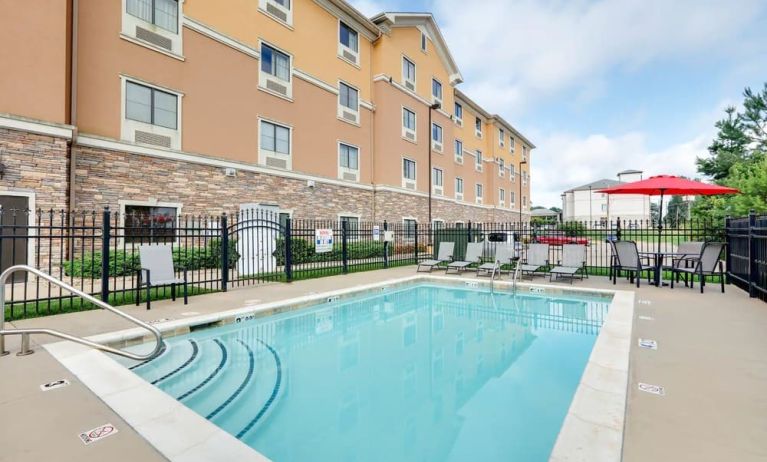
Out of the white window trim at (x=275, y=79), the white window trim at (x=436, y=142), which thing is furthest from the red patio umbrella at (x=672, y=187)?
the white window trim at (x=436, y=142)

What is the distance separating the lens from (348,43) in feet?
61.1

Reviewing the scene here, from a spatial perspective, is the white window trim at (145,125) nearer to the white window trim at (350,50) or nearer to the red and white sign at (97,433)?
the white window trim at (350,50)

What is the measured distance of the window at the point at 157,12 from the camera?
11.0 metres

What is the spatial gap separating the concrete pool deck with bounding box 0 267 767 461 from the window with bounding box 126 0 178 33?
33.5 ft

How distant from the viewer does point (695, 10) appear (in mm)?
9953

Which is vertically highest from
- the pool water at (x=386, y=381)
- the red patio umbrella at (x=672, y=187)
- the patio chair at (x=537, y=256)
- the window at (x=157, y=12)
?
the window at (x=157, y=12)

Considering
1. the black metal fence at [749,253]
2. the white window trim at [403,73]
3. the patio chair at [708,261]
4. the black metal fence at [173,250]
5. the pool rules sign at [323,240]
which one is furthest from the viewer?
the white window trim at [403,73]

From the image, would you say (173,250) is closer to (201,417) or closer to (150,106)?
(150,106)

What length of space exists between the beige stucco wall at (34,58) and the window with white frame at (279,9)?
710cm

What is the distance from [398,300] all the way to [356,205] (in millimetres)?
10787

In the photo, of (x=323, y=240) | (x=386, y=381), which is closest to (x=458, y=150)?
(x=323, y=240)

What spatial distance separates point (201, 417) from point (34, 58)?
36.7 feet

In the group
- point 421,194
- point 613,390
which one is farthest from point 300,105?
point 613,390

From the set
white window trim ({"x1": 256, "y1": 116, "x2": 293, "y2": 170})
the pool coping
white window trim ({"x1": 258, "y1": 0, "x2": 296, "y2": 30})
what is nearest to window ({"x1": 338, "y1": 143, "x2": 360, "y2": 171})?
white window trim ({"x1": 256, "y1": 116, "x2": 293, "y2": 170})
